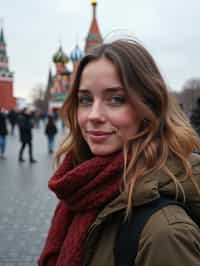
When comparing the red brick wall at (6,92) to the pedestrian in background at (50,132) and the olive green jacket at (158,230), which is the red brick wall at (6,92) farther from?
the olive green jacket at (158,230)

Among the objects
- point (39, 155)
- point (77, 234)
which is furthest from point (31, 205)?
point (39, 155)

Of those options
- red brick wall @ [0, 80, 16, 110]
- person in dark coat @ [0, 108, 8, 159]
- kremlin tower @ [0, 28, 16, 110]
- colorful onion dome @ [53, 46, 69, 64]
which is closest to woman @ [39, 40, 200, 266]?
person in dark coat @ [0, 108, 8, 159]

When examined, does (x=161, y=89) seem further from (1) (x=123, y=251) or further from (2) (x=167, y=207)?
(1) (x=123, y=251)

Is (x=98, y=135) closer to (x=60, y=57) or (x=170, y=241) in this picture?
(x=170, y=241)

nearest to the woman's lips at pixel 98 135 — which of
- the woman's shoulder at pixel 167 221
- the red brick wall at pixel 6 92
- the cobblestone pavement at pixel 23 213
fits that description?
the woman's shoulder at pixel 167 221

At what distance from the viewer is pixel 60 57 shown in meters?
40.8

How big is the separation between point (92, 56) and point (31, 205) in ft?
15.5

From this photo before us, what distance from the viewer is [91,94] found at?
1.25 meters

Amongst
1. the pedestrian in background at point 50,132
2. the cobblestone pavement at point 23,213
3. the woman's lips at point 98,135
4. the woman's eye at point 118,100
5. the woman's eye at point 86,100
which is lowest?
the pedestrian in background at point 50,132

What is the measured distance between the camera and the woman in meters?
1.08

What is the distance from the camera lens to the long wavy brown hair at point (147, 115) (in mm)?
1141

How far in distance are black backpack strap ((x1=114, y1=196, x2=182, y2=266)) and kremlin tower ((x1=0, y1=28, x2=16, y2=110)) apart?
40828mm

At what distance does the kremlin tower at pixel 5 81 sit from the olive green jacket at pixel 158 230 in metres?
40.7

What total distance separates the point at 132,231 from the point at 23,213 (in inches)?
175
